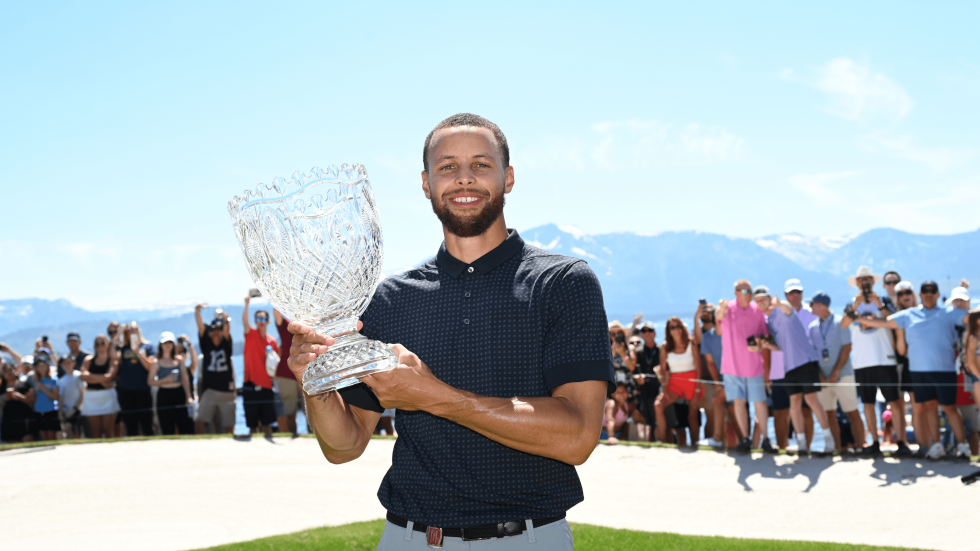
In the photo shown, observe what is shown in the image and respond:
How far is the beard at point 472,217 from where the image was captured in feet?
6.73

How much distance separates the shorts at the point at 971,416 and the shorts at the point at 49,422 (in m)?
12.6

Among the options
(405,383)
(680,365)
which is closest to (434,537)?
(405,383)

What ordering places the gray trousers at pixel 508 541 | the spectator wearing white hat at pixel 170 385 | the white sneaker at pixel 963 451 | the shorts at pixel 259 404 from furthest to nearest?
1. the shorts at pixel 259 404
2. the spectator wearing white hat at pixel 170 385
3. the white sneaker at pixel 963 451
4. the gray trousers at pixel 508 541

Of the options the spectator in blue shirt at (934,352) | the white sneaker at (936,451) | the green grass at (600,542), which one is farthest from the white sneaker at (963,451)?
the green grass at (600,542)

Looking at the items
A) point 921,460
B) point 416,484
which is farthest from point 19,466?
point 921,460

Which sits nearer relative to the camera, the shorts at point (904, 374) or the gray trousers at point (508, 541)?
the gray trousers at point (508, 541)

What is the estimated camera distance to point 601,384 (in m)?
1.88

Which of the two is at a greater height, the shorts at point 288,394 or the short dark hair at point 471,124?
the short dark hair at point 471,124

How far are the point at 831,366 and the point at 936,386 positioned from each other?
3.69ft

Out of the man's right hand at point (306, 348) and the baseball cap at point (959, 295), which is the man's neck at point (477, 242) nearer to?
the man's right hand at point (306, 348)

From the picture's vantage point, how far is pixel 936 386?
8.28 m

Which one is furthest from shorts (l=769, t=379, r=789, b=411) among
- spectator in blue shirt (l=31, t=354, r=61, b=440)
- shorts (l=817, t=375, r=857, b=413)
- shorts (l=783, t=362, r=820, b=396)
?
spectator in blue shirt (l=31, t=354, r=61, b=440)

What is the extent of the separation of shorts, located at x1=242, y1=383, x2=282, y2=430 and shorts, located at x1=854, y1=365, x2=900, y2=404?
8.21 meters

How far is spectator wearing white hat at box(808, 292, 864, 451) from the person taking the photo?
8.96m
